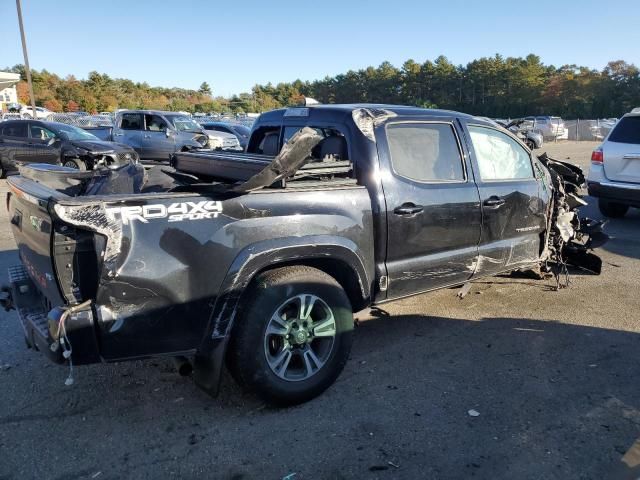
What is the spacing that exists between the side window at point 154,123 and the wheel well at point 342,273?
15780 mm

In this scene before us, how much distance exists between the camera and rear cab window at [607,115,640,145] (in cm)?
866

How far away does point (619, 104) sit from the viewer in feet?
205

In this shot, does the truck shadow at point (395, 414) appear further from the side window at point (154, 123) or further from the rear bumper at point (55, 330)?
the side window at point (154, 123)

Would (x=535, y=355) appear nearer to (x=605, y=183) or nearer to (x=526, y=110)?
(x=605, y=183)

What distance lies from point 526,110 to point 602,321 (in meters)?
75.2

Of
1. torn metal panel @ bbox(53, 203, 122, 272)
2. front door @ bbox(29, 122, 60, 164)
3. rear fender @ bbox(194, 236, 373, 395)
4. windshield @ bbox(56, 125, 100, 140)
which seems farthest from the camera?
windshield @ bbox(56, 125, 100, 140)

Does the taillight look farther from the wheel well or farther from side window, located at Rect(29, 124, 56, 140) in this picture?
side window, located at Rect(29, 124, 56, 140)

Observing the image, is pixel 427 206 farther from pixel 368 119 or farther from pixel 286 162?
pixel 286 162

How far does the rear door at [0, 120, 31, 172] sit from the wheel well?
13817mm

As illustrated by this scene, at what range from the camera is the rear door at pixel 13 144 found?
1443 centimetres

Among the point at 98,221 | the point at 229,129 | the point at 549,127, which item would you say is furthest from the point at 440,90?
A: the point at 98,221

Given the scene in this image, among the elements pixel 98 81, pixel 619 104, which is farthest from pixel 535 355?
pixel 98 81

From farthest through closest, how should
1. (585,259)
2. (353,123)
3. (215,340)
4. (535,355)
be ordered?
(585,259)
(535,355)
(353,123)
(215,340)

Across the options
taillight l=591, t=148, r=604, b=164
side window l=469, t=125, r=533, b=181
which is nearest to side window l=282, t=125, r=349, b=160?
side window l=469, t=125, r=533, b=181
